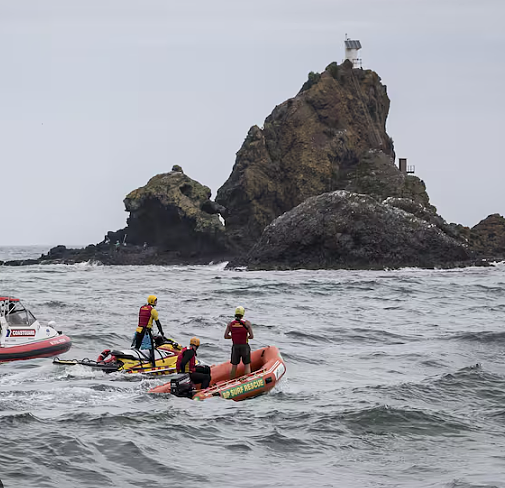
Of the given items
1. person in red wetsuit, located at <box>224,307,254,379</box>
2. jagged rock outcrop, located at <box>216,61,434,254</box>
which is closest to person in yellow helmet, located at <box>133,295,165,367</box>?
person in red wetsuit, located at <box>224,307,254,379</box>

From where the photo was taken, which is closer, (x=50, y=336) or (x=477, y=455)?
(x=477, y=455)

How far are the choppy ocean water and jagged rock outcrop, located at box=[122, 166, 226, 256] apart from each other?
55.7m

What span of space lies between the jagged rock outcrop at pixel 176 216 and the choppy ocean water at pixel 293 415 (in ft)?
183

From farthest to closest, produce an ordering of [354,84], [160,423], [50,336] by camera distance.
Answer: [354,84], [50,336], [160,423]

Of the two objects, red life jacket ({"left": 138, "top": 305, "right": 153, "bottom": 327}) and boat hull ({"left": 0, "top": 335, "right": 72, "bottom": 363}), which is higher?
red life jacket ({"left": 138, "top": 305, "right": 153, "bottom": 327})

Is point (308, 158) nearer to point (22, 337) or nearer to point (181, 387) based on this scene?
point (22, 337)

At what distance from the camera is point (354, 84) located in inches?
4215

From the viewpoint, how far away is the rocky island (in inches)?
2982

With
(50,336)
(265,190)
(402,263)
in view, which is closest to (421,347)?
(50,336)

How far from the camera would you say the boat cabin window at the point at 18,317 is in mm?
23188

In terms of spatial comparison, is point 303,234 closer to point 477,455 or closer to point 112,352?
point 112,352

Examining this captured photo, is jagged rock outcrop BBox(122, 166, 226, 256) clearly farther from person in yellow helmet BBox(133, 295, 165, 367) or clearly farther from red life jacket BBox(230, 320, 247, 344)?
red life jacket BBox(230, 320, 247, 344)

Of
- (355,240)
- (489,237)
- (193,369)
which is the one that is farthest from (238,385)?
(489,237)

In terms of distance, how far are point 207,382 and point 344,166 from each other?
84877 millimetres
